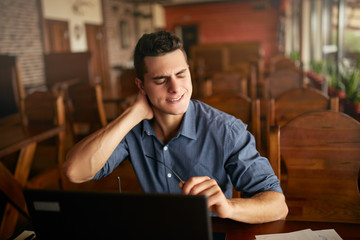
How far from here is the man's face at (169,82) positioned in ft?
3.62

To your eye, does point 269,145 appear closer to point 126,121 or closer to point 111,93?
point 126,121

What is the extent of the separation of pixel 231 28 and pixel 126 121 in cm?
1497

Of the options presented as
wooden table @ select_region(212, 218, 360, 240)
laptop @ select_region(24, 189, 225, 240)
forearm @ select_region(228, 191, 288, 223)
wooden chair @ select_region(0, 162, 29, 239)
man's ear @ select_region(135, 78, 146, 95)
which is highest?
man's ear @ select_region(135, 78, 146, 95)

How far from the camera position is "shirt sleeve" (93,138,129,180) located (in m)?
1.29

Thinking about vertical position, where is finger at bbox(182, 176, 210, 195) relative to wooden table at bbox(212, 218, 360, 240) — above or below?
above

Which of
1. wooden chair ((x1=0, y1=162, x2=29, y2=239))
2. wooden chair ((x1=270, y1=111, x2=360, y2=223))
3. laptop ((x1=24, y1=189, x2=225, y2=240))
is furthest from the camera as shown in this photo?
wooden chair ((x1=0, y1=162, x2=29, y2=239))

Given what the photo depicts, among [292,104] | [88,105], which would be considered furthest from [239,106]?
[88,105]

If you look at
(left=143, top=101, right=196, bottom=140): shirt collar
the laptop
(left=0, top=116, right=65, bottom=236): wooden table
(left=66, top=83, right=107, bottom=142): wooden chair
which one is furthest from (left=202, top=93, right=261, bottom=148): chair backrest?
(left=66, top=83, right=107, bottom=142): wooden chair

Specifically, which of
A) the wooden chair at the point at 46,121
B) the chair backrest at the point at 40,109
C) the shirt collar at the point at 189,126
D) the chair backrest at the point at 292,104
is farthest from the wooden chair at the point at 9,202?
the chair backrest at the point at 292,104

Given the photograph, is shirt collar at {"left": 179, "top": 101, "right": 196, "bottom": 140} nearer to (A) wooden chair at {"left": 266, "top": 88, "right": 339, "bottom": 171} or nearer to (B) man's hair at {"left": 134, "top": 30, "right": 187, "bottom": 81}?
(B) man's hair at {"left": 134, "top": 30, "right": 187, "bottom": 81}

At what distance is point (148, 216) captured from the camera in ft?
2.08

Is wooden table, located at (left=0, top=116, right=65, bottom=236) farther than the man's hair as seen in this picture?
Yes

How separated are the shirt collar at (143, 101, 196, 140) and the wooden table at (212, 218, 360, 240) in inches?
12.8

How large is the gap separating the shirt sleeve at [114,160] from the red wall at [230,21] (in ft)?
47.7
